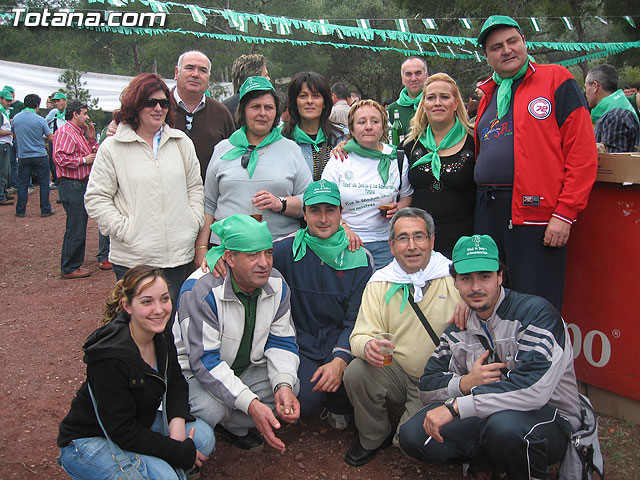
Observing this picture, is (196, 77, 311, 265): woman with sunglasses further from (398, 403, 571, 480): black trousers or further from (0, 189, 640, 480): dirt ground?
(398, 403, 571, 480): black trousers

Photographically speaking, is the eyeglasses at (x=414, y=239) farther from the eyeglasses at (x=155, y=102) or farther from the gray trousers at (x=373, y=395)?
the eyeglasses at (x=155, y=102)

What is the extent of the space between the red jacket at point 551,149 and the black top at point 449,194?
560 millimetres

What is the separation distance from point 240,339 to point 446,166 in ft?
6.07

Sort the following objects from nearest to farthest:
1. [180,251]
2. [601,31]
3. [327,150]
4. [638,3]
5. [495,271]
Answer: [495,271]
[180,251]
[327,150]
[638,3]
[601,31]

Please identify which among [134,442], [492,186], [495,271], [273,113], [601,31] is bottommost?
[134,442]

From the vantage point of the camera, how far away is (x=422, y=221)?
3.46 meters

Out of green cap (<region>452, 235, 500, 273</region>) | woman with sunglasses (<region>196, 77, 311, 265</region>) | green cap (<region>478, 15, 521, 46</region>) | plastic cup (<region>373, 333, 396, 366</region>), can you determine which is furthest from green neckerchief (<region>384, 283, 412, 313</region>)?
green cap (<region>478, 15, 521, 46</region>)

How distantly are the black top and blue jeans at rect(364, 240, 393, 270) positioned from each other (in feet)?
1.19

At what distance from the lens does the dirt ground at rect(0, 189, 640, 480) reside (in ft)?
10.9

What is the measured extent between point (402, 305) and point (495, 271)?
27.0 inches

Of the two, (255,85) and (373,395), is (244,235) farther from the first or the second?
(255,85)

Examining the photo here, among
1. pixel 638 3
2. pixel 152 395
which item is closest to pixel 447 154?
pixel 152 395

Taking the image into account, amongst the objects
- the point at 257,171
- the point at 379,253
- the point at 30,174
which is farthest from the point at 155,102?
the point at 30,174

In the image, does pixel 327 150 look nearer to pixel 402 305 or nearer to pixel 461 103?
pixel 461 103
